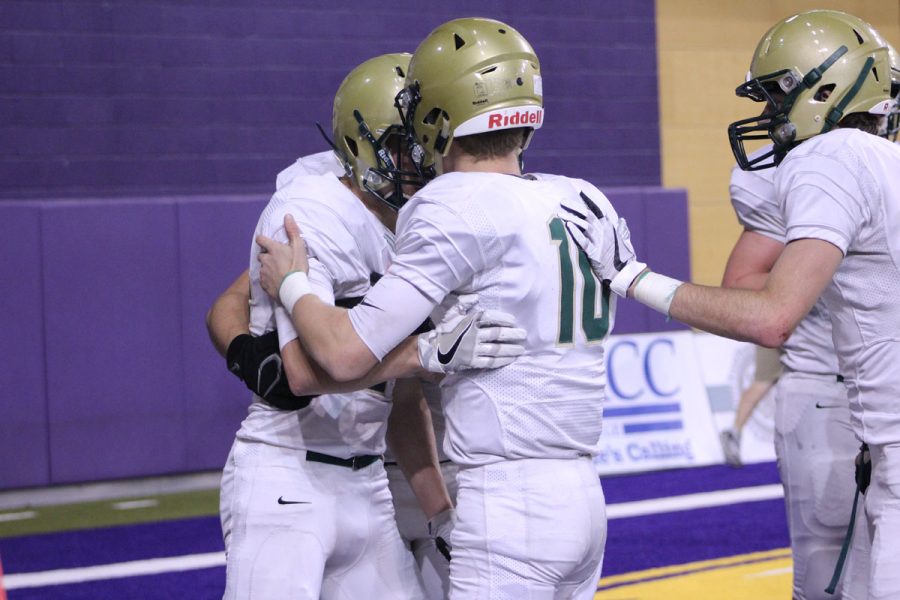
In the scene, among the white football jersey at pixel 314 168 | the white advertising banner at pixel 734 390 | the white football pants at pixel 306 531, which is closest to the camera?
the white football pants at pixel 306 531

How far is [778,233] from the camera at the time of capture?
11.7 feet

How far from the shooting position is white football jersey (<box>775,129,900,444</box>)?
8.58 ft

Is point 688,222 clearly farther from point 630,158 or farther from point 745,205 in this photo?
point 745,205

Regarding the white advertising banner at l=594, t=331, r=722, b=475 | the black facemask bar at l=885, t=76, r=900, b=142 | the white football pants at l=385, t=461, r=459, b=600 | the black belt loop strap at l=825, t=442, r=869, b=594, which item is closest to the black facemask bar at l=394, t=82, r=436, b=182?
the white football pants at l=385, t=461, r=459, b=600

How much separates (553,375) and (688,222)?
21.3ft

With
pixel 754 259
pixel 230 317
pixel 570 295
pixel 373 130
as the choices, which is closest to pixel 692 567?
pixel 754 259

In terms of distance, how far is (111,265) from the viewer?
23.2 ft

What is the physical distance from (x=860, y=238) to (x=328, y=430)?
1.32m

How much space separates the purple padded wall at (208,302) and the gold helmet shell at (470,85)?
188 inches

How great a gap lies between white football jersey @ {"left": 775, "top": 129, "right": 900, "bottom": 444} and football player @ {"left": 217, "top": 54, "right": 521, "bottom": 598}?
0.95m

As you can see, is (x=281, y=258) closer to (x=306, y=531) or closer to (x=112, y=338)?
(x=306, y=531)

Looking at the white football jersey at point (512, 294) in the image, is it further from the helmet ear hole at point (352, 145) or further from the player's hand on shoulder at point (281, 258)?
the helmet ear hole at point (352, 145)

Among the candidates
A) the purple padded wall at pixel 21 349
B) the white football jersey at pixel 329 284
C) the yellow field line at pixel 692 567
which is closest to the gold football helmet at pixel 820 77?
the white football jersey at pixel 329 284

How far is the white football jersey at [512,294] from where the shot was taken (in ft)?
7.59
